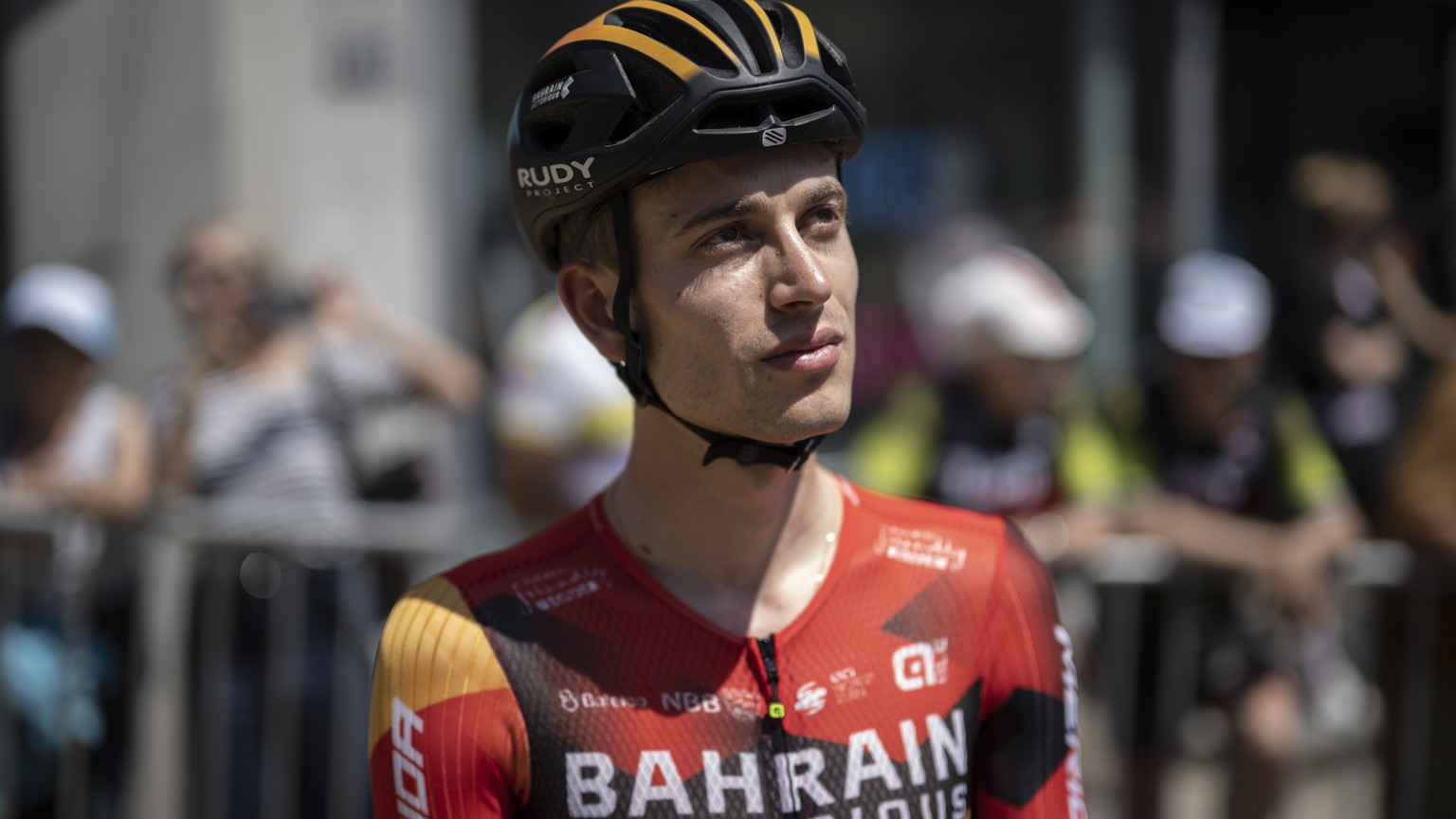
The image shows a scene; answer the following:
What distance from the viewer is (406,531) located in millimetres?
5039

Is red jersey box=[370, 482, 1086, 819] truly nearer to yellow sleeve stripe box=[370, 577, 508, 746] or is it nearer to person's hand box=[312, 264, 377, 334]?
yellow sleeve stripe box=[370, 577, 508, 746]

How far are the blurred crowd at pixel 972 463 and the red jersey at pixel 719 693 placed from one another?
255 cm

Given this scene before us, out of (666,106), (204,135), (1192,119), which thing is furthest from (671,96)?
(1192,119)

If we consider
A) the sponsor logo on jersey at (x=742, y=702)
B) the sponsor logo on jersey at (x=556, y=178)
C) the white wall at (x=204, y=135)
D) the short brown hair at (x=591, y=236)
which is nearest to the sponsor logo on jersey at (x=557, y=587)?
the sponsor logo on jersey at (x=742, y=702)

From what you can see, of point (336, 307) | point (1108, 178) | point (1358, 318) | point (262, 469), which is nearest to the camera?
point (262, 469)

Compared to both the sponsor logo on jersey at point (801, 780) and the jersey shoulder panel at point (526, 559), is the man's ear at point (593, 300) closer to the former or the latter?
the jersey shoulder panel at point (526, 559)

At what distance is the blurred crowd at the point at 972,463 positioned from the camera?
500 cm

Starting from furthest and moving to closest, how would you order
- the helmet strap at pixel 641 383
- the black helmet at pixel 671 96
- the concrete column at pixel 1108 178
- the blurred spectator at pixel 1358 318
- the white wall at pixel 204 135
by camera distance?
the concrete column at pixel 1108 178 → the white wall at pixel 204 135 → the blurred spectator at pixel 1358 318 → the helmet strap at pixel 641 383 → the black helmet at pixel 671 96

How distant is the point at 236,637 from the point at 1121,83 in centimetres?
703

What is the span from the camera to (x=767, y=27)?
2191mm

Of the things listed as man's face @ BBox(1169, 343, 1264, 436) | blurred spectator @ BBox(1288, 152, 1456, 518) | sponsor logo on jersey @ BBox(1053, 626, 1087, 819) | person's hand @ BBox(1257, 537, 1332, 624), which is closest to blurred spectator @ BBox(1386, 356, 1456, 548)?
person's hand @ BBox(1257, 537, 1332, 624)

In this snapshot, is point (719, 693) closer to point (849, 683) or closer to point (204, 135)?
point (849, 683)

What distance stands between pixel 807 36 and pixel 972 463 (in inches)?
126

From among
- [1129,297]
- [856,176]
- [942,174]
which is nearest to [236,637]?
[856,176]
